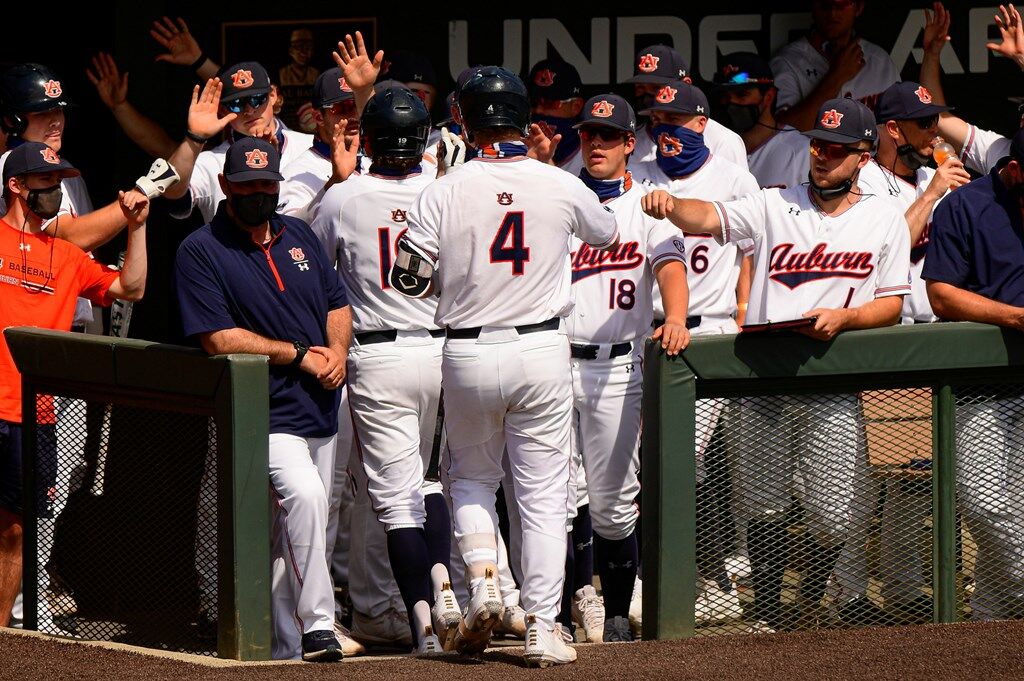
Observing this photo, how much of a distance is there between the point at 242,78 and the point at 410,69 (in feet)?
2.88

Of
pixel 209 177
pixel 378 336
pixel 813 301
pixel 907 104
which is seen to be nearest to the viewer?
pixel 813 301

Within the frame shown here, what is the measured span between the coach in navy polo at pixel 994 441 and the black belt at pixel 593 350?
Answer: 1.09m

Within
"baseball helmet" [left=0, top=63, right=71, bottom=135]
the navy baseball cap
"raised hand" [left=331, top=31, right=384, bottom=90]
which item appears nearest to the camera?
"raised hand" [left=331, top=31, right=384, bottom=90]

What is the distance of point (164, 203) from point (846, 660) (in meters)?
4.63

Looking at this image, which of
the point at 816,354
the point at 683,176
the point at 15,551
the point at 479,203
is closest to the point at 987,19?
the point at 683,176

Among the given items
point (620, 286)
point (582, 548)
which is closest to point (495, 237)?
point (620, 286)

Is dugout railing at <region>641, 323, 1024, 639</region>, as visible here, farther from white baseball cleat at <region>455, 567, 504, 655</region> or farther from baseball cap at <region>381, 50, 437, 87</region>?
baseball cap at <region>381, 50, 437, 87</region>

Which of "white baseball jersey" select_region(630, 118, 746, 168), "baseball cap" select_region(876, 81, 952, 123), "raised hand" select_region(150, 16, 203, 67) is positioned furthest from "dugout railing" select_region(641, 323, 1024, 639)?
"raised hand" select_region(150, 16, 203, 67)

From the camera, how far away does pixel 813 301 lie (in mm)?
5070

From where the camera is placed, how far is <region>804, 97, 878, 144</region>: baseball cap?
5.02 metres

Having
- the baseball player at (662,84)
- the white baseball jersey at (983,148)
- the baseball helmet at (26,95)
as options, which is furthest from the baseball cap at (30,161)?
the white baseball jersey at (983,148)

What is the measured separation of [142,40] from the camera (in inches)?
306

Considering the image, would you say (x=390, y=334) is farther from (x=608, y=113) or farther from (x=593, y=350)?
(x=608, y=113)

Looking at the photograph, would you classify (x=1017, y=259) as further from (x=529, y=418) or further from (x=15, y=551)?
(x=15, y=551)
